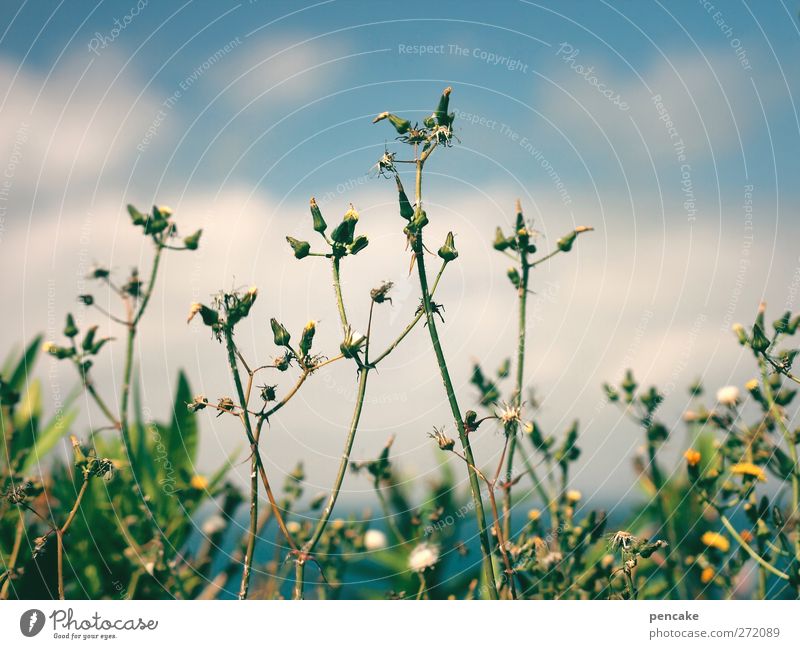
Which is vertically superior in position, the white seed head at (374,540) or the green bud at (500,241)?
the green bud at (500,241)

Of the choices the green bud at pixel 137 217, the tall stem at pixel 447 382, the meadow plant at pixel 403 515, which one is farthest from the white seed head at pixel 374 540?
the green bud at pixel 137 217

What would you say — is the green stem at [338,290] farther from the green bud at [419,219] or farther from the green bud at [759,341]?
the green bud at [759,341]

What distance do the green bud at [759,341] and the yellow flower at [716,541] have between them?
0.95 feet

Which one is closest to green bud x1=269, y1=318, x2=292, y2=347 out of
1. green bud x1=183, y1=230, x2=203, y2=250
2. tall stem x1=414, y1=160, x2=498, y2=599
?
tall stem x1=414, y1=160, x2=498, y2=599

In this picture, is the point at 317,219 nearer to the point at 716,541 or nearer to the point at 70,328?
the point at 70,328

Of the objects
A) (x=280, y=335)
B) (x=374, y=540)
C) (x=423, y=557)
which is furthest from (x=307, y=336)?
(x=374, y=540)

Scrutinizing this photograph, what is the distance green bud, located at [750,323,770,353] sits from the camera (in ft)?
2.37

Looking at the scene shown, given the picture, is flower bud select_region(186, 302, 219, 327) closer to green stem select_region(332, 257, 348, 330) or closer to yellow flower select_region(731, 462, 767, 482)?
green stem select_region(332, 257, 348, 330)
